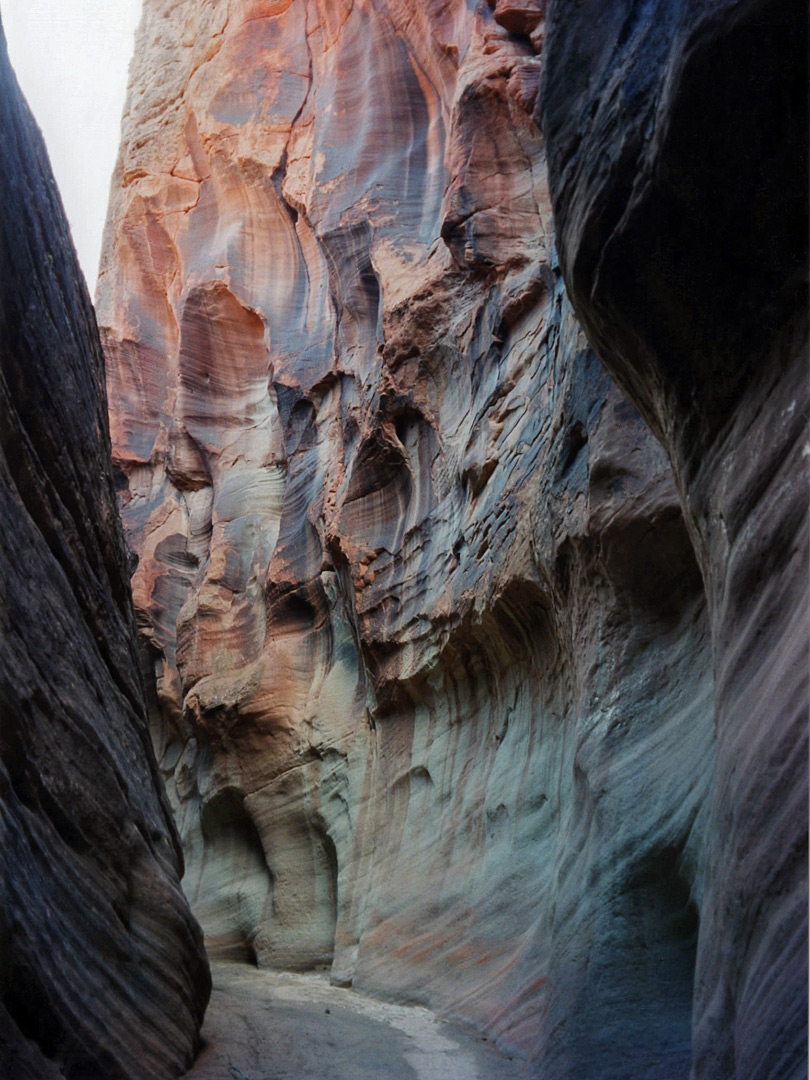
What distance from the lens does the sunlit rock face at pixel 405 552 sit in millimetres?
6445

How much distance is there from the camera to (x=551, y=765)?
28.4ft

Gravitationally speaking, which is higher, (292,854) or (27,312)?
(27,312)

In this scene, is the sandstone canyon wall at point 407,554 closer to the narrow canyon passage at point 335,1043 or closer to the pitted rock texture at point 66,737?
the narrow canyon passage at point 335,1043

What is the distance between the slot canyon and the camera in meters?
4.11

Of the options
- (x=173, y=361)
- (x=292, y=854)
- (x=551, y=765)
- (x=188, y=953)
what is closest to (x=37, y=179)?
(x=188, y=953)

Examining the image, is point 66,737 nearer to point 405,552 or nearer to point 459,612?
point 459,612

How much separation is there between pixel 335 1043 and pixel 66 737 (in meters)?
2.78

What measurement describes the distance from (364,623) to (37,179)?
6.22 metres

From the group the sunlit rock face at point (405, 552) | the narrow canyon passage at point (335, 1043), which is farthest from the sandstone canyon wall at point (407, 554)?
the narrow canyon passage at point (335, 1043)

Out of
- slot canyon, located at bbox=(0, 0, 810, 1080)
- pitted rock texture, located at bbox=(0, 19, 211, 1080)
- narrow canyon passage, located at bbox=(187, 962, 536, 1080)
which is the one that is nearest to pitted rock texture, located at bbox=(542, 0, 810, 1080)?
slot canyon, located at bbox=(0, 0, 810, 1080)

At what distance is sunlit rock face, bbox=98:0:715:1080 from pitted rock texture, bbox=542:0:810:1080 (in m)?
1.48

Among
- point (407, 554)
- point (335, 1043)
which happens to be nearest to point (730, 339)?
point (335, 1043)

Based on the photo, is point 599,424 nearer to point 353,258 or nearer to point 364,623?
point 364,623

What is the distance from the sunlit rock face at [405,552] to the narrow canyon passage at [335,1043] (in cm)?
33
